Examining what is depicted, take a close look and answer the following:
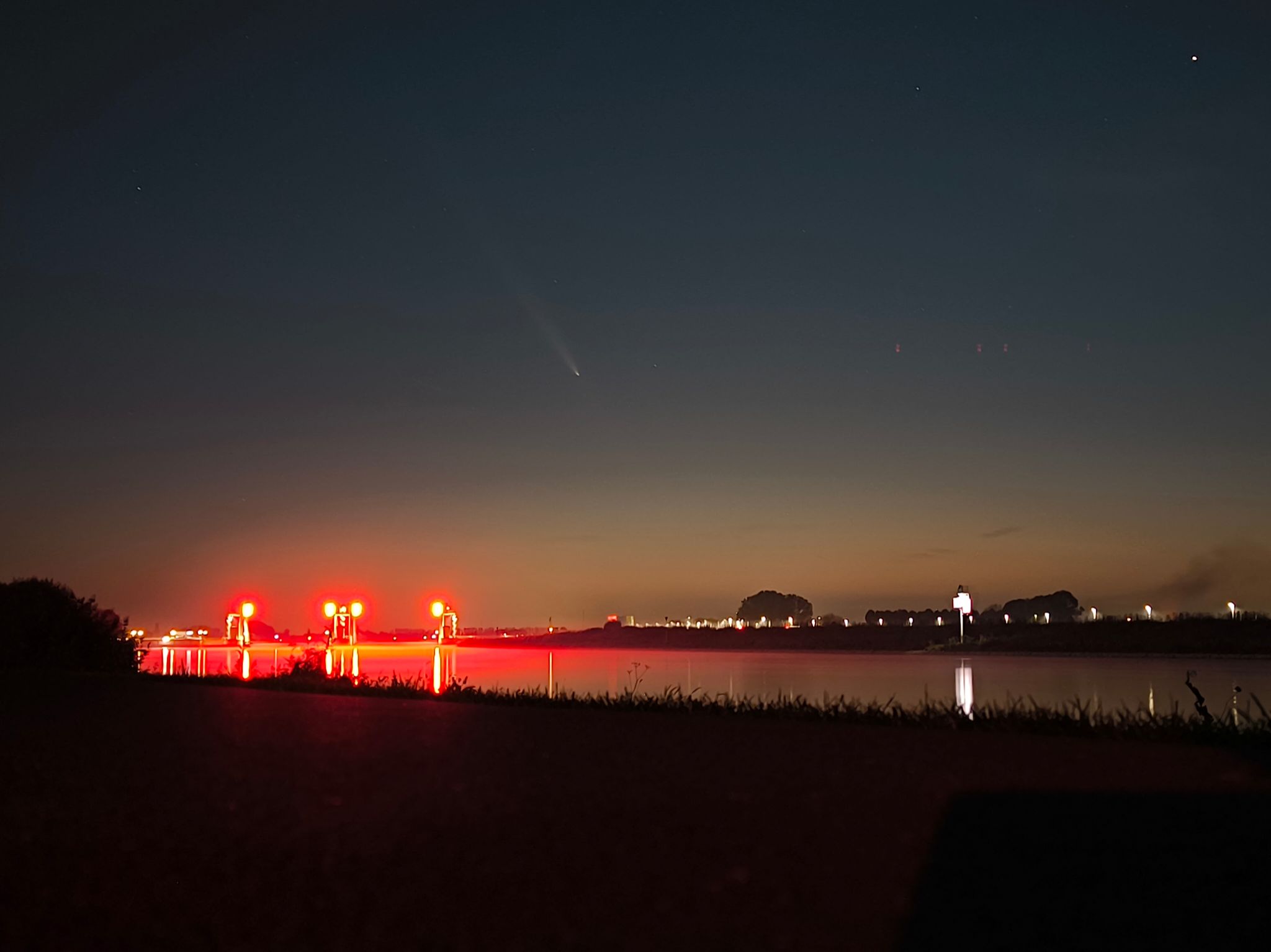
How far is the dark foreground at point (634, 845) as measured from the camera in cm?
397

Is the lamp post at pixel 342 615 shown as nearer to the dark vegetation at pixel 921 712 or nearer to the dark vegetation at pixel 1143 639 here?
the dark vegetation at pixel 921 712

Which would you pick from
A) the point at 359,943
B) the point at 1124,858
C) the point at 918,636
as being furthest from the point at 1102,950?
the point at 918,636

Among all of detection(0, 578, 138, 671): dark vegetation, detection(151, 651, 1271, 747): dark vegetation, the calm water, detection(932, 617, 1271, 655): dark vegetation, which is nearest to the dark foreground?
detection(151, 651, 1271, 747): dark vegetation

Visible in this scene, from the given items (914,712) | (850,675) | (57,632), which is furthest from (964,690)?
(57,632)

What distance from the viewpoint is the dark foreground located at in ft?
13.0

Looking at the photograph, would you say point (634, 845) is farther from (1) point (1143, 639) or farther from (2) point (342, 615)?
(1) point (1143, 639)

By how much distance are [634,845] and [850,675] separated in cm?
2400

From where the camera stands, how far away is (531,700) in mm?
14258

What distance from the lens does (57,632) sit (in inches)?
874

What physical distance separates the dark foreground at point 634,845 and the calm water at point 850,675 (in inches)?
237

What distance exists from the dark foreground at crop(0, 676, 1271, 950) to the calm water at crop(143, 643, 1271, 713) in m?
6.01

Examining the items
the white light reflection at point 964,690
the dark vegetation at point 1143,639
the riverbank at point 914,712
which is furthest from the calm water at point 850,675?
the dark vegetation at point 1143,639

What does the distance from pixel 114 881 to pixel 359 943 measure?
1411 millimetres

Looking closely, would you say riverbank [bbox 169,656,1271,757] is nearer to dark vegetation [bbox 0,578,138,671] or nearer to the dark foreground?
the dark foreground
